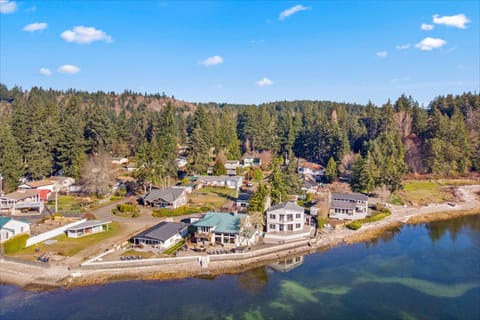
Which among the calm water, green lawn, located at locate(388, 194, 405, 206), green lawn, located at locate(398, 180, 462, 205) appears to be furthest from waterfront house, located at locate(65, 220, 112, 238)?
green lawn, located at locate(398, 180, 462, 205)

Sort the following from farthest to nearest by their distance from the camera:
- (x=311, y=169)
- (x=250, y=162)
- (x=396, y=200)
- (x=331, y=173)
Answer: (x=250, y=162)
(x=311, y=169)
(x=331, y=173)
(x=396, y=200)

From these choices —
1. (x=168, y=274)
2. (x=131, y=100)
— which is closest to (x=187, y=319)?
(x=168, y=274)

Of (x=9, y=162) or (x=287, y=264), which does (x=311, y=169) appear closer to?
(x=287, y=264)

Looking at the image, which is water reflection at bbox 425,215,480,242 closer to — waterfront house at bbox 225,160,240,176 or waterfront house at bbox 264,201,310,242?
waterfront house at bbox 264,201,310,242

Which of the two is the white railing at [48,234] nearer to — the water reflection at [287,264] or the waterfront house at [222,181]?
the water reflection at [287,264]

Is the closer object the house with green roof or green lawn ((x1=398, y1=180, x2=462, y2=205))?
the house with green roof

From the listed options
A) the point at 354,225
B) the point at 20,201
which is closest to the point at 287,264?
the point at 354,225

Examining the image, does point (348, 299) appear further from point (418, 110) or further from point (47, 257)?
point (418, 110)

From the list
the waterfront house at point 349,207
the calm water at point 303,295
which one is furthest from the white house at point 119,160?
the calm water at point 303,295
